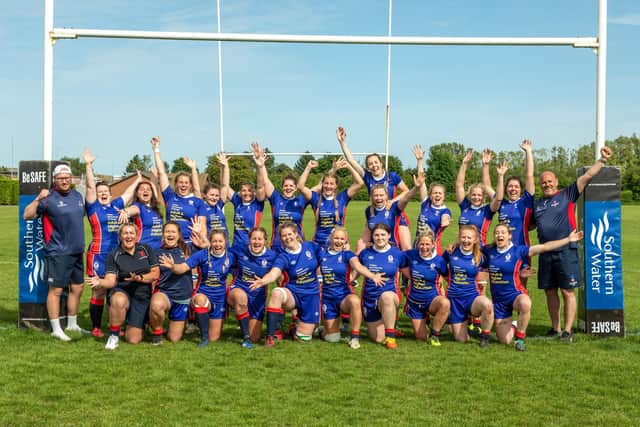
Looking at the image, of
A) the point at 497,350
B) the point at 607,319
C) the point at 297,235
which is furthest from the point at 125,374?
the point at 607,319

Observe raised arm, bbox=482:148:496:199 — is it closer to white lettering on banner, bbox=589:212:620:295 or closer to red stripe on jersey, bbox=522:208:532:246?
red stripe on jersey, bbox=522:208:532:246

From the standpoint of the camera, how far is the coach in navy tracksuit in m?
5.68

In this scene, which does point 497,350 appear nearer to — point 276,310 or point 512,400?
point 512,400

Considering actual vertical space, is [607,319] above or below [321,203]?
below

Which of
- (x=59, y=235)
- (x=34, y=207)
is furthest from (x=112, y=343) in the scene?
(x=34, y=207)

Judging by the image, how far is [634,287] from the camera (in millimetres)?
8977

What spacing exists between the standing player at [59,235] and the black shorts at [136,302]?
0.68m

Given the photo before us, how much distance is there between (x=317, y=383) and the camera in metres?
4.30

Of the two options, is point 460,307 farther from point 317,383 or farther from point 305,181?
point 305,181

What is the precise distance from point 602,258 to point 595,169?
3.01 feet

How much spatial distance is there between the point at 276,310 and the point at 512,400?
7.33ft

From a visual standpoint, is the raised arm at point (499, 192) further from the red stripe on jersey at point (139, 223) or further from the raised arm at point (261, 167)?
the red stripe on jersey at point (139, 223)

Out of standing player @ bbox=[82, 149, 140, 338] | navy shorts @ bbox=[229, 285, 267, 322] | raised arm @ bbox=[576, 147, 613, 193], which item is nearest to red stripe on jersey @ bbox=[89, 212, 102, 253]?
standing player @ bbox=[82, 149, 140, 338]

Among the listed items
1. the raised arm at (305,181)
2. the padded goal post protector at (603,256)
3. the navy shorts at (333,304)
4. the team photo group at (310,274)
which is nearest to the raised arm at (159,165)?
the team photo group at (310,274)
